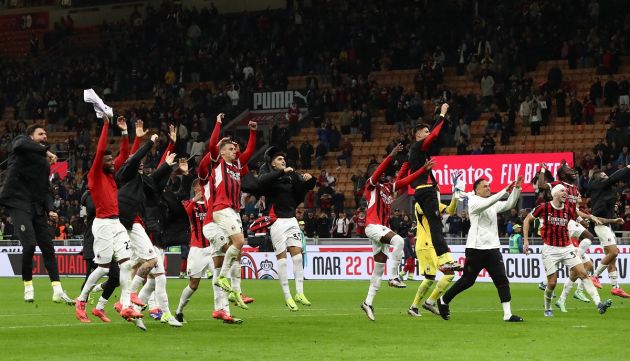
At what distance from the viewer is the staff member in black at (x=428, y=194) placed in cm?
2107

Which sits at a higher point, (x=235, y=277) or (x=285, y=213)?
(x=285, y=213)

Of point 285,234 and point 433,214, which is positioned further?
point 285,234

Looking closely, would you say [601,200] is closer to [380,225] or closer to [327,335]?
[380,225]

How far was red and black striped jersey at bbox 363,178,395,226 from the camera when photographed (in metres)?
21.9

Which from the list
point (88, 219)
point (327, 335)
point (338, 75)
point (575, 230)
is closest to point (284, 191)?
point (88, 219)

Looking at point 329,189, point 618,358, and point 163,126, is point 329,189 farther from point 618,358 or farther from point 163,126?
point 618,358

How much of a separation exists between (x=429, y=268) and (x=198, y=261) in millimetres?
4272

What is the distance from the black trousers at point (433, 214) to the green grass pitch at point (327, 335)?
1.23m

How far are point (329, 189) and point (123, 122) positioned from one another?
88.1 ft

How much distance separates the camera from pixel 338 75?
51719mm

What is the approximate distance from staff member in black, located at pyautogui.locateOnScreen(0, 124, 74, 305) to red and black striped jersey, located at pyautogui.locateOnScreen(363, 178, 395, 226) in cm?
556

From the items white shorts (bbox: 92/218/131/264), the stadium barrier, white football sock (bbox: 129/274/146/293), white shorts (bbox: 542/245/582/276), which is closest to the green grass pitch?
white football sock (bbox: 129/274/146/293)

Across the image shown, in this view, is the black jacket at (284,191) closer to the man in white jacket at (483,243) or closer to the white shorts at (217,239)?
the white shorts at (217,239)

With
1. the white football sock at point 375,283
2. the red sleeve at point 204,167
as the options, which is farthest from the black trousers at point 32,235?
the white football sock at point 375,283
